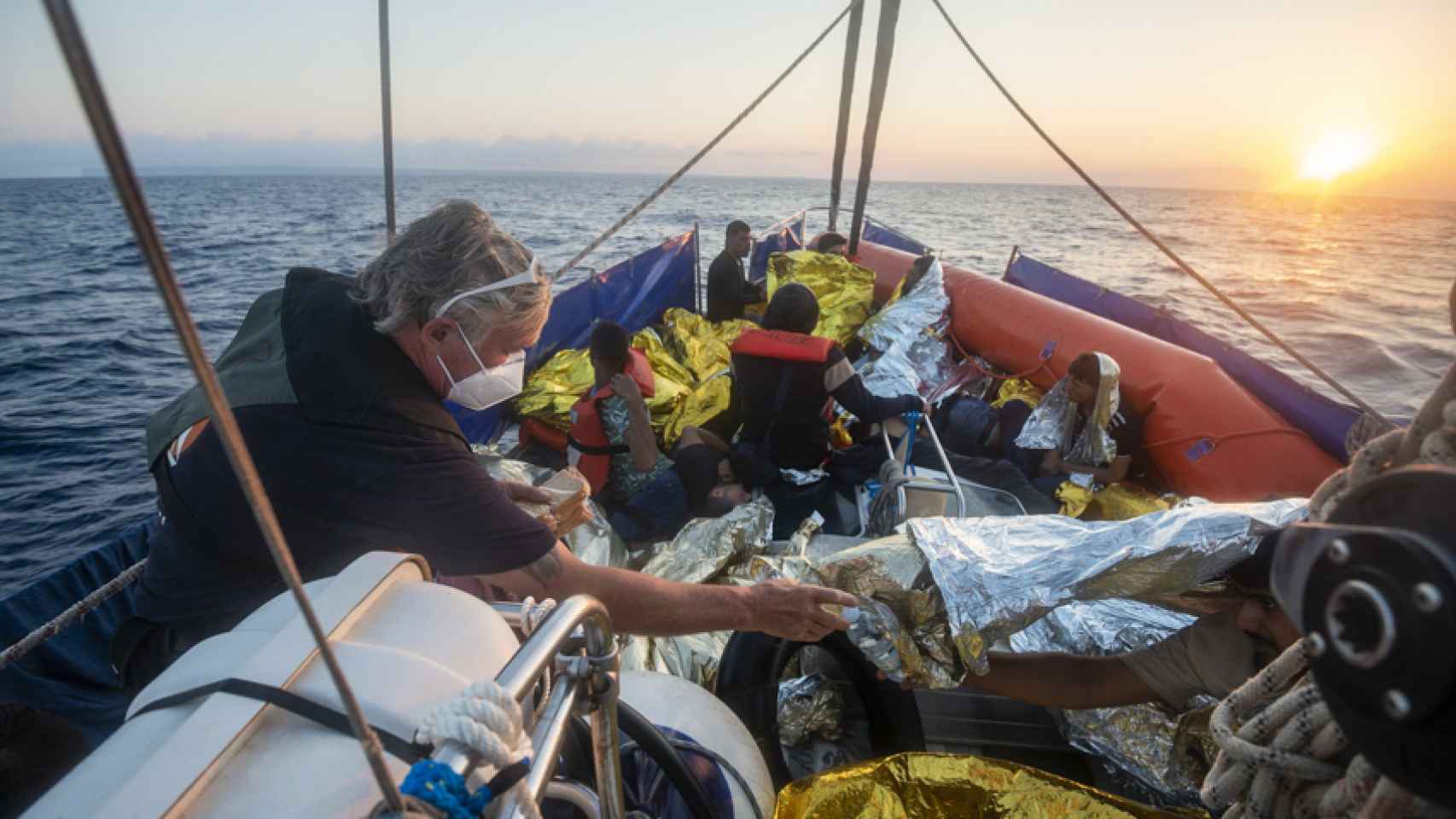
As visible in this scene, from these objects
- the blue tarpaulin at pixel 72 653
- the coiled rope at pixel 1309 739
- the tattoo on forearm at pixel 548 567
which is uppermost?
the coiled rope at pixel 1309 739

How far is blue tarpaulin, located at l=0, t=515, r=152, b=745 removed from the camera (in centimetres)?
229

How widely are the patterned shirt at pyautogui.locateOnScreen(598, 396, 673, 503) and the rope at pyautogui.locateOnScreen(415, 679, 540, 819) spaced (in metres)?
2.84

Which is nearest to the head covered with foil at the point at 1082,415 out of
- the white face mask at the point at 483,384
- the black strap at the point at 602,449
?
the black strap at the point at 602,449

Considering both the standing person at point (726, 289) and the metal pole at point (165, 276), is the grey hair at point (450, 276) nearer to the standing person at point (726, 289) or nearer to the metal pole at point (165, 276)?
the metal pole at point (165, 276)

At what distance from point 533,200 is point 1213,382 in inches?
1956

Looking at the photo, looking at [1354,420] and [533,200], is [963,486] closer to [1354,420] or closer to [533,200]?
[1354,420]

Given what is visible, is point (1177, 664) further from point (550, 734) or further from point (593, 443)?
point (593, 443)

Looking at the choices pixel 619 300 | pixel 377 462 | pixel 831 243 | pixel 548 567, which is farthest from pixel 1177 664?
pixel 831 243

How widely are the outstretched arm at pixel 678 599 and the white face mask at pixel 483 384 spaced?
429mm

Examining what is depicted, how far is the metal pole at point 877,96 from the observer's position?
5.63m

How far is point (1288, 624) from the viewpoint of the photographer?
5.46 ft

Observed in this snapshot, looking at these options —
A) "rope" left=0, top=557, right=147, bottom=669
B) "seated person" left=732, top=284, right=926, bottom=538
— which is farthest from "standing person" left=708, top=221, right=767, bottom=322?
"rope" left=0, top=557, right=147, bottom=669

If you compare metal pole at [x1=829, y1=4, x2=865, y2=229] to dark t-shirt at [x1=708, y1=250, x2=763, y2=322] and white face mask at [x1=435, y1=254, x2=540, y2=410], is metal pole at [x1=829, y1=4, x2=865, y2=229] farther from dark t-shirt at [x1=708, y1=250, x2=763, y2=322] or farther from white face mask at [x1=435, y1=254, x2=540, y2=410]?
white face mask at [x1=435, y1=254, x2=540, y2=410]

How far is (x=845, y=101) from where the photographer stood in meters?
7.78
